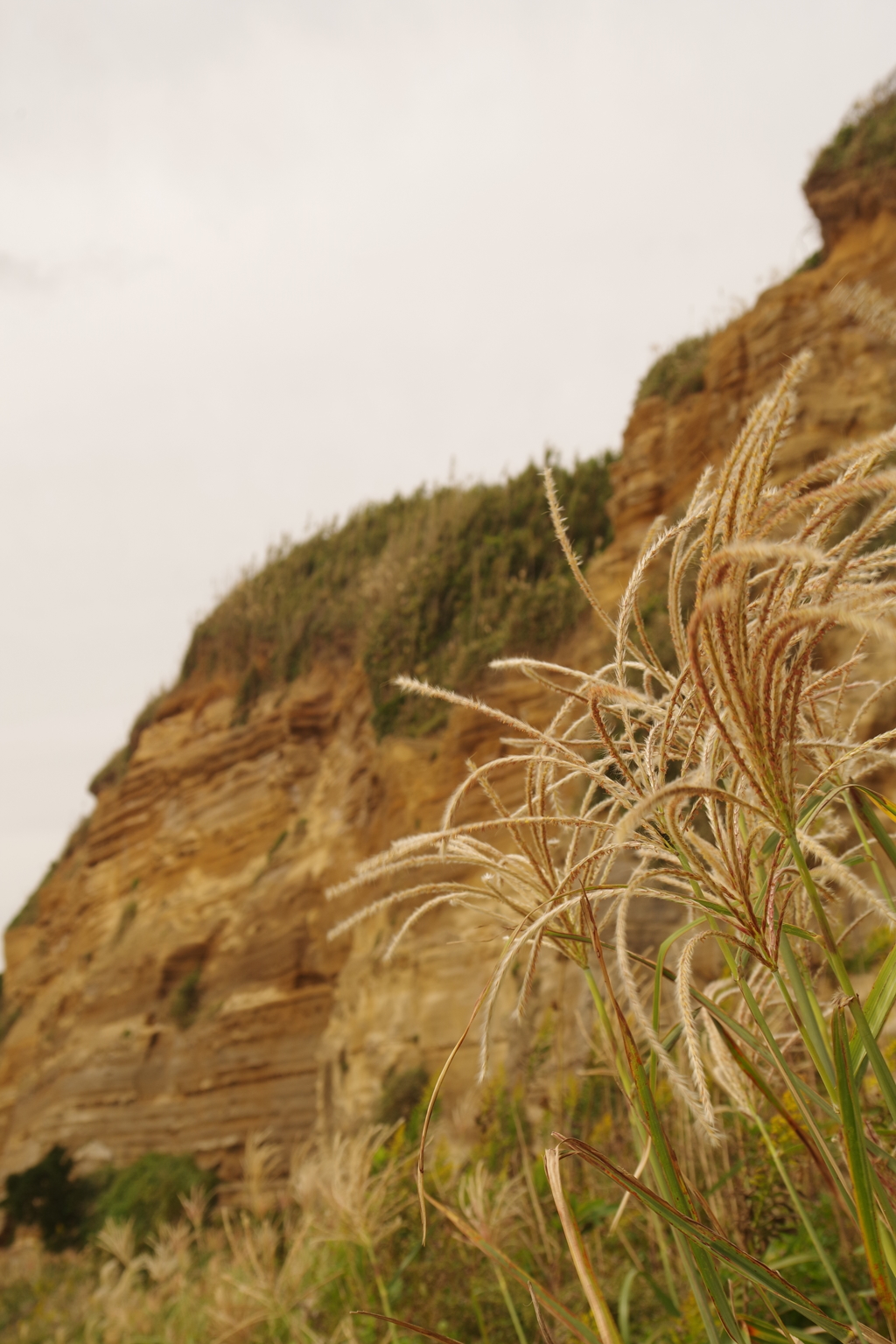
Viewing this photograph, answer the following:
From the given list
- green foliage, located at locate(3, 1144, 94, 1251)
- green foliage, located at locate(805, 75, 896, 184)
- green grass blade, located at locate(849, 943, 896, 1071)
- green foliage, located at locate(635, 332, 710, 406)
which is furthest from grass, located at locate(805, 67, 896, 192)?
A: green foliage, located at locate(3, 1144, 94, 1251)

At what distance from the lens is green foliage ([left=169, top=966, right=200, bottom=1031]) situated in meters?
10.9

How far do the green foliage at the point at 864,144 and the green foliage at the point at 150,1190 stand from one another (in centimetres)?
1115

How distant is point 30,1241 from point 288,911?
4.80 metres

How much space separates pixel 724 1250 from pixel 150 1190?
33.8ft

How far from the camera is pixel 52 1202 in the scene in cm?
979

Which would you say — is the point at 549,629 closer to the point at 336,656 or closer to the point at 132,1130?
the point at 336,656

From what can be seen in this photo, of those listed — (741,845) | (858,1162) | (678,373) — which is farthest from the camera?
(678,373)

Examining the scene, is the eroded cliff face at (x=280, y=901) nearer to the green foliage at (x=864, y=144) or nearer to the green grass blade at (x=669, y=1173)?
the green foliage at (x=864, y=144)

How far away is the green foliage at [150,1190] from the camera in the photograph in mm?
8820

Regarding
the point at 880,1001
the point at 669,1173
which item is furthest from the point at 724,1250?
the point at 880,1001

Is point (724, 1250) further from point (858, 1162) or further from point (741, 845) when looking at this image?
point (741, 845)

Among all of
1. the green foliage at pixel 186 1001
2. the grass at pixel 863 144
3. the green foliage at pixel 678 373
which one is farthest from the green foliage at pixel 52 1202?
the grass at pixel 863 144

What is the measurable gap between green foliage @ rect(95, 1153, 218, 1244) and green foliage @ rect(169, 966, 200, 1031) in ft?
4.92

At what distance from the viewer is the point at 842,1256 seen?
196cm
